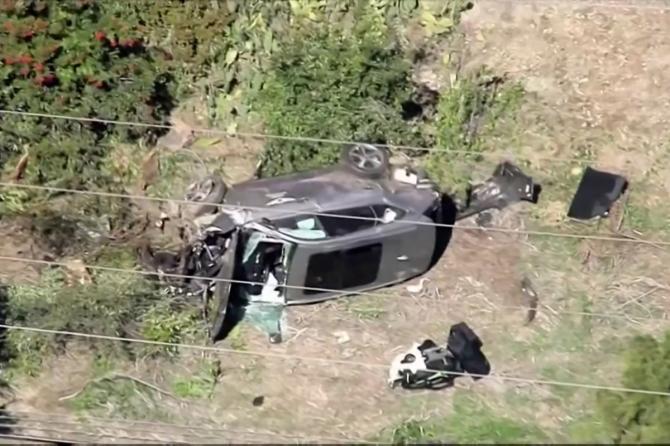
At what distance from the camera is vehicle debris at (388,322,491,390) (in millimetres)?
9633

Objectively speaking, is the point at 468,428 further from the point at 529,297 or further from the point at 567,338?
the point at 529,297

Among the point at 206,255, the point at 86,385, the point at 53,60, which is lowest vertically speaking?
the point at 86,385

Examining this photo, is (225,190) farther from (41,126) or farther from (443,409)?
(443,409)

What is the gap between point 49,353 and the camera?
980cm

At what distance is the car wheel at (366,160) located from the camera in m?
10.7

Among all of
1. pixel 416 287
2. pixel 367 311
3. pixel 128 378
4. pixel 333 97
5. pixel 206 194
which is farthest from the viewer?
pixel 333 97

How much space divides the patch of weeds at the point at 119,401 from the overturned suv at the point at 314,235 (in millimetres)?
746

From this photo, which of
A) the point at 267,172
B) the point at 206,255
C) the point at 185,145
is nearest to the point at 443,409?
the point at 206,255

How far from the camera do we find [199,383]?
380 inches

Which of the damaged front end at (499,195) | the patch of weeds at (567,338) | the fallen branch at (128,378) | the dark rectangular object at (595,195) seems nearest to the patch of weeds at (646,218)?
the dark rectangular object at (595,195)

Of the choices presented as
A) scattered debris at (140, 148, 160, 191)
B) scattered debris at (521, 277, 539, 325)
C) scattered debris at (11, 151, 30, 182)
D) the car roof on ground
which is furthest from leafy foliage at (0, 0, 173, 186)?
scattered debris at (521, 277, 539, 325)

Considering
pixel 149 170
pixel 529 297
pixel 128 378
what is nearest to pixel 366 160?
pixel 529 297

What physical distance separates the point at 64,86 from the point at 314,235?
265 cm

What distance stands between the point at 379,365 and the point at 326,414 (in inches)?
24.2
